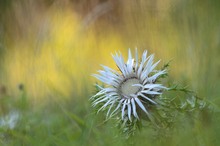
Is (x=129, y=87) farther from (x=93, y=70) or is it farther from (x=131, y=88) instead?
(x=93, y=70)

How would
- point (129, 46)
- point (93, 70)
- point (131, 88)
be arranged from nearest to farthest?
point (131, 88) → point (129, 46) → point (93, 70)

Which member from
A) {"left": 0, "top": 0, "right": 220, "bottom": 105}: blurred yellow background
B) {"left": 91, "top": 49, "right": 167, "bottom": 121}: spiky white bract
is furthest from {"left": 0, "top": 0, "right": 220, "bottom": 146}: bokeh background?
{"left": 91, "top": 49, "right": 167, "bottom": 121}: spiky white bract

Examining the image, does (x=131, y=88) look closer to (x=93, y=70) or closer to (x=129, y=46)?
(x=129, y=46)

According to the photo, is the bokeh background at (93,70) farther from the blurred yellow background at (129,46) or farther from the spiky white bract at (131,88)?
the spiky white bract at (131,88)

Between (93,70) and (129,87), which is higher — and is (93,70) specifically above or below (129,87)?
above

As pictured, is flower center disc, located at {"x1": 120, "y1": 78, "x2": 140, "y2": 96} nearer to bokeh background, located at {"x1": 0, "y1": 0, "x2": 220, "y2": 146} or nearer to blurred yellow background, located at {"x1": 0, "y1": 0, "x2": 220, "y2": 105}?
bokeh background, located at {"x1": 0, "y1": 0, "x2": 220, "y2": 146}

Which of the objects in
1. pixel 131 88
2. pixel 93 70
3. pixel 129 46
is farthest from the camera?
pixel 93 70

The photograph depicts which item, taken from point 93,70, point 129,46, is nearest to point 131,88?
point 129,46

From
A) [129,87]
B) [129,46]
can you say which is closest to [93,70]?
[129,46]

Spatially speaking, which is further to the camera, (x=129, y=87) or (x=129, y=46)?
(x=129, y=46)
